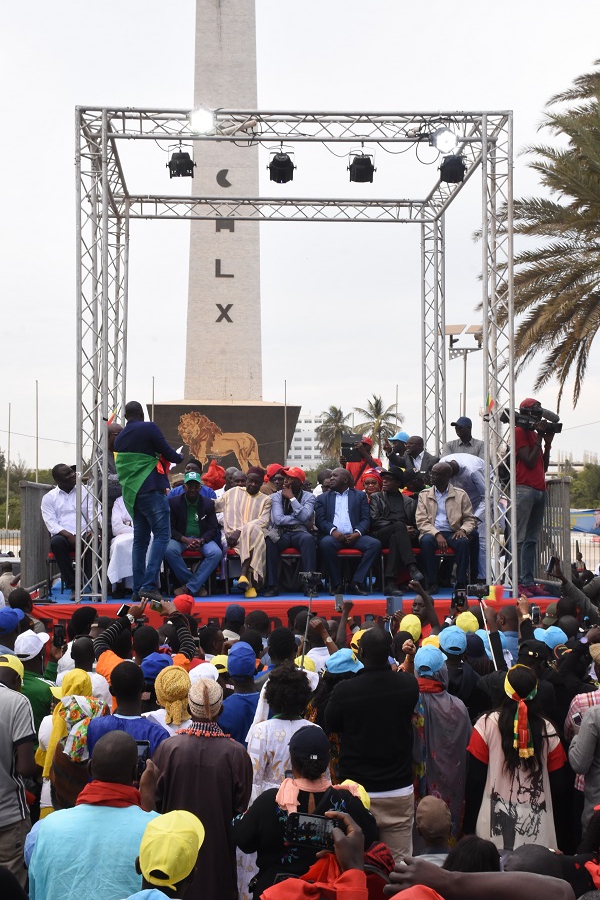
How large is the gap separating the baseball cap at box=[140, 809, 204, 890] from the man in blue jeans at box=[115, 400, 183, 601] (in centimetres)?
761

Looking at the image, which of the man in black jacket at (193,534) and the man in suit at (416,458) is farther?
the man in suit at (416,458)

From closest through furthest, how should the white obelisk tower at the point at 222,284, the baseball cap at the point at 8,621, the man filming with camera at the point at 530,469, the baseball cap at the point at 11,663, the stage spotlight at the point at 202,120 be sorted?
the baseball cap at the point at 11,663 → the baseball cap at the point at 8,621 → the stage spotlight at the point at 202,120 → the man filming with camera at the point at 530,469 → the white obelisk tower at the point at 222,284

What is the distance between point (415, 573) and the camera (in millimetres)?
11211

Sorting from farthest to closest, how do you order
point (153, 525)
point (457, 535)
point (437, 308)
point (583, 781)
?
point (437, 308), point (457, 535), point (153, 525), point (583, 781)

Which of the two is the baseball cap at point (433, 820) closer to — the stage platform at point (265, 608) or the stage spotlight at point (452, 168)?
the stage platform at point (265, 608)

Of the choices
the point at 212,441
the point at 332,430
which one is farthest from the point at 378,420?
the point at 212,441

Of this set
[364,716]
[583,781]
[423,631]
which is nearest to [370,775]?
[364,716]

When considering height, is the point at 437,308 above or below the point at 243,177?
below

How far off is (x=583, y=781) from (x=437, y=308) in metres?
11.9

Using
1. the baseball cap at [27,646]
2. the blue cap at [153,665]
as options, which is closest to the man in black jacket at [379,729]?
the blue cap at [153,665]

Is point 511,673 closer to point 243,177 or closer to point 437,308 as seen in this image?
point 437,308

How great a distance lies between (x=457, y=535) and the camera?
449 inches

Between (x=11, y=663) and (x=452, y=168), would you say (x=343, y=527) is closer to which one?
(x=452, y=168)

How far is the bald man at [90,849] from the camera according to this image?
10.7 ft
